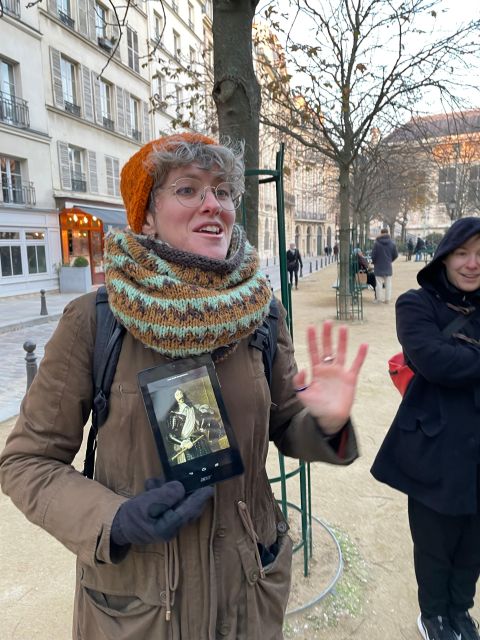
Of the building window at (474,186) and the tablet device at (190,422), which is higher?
the building window at (474,186)

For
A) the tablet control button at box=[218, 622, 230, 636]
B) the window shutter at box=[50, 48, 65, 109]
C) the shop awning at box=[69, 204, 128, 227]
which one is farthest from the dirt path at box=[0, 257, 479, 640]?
the window shutter at box=[50, 48, 65, 109]

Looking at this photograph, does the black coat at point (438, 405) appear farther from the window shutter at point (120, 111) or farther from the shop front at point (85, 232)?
the window shutter at point (120, 111)

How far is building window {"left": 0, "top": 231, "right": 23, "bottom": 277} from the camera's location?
1598 centimetres

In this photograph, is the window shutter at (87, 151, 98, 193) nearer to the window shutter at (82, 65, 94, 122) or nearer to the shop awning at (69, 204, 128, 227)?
the shop awning at (69, 204, 128, 227)

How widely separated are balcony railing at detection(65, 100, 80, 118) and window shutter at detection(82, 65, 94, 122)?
31 cm

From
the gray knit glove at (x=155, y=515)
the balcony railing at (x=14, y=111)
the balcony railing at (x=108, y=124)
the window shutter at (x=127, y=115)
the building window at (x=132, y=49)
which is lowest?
the gray knit glove at (x=155, y=515)

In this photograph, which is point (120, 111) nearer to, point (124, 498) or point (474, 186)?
point (124, 498)

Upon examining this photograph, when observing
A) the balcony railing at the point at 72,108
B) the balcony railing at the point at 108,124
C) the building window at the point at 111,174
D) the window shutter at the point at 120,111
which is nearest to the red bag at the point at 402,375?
the balcony railing at the point at 72,108

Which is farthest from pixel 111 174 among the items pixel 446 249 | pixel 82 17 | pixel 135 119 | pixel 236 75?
pixel 446 249

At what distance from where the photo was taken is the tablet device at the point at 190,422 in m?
1.23

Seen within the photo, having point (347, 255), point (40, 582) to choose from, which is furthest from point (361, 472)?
point (347, 255)

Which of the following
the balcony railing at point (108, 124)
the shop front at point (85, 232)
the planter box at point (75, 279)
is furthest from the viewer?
the balcony railing at point (108, 124)

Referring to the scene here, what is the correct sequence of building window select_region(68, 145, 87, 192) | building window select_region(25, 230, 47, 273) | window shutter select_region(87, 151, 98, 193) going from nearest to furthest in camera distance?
building window select_region(25, 230, 47, 273) → building window select_region(68, 145, 87, 192) → window shutter select_region(87, 151, 98, 193)

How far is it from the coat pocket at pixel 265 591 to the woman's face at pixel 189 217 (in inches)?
36.0
